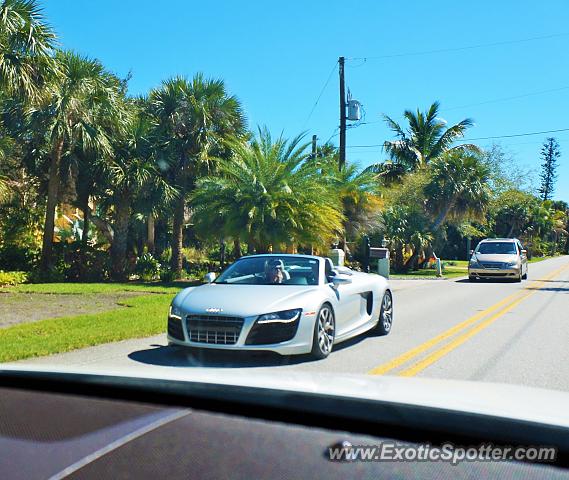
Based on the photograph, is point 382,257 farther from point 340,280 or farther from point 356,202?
point 340,280

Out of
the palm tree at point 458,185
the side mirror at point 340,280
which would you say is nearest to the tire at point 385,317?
the side mirror at point 340,280

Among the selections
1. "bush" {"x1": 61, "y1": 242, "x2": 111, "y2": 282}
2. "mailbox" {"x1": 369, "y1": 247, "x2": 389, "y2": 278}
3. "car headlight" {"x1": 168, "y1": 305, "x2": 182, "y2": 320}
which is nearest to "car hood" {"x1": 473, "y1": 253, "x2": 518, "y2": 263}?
"mailbox" {"x1": 369, "y1": 247, "x2": 389, "y2": 278}

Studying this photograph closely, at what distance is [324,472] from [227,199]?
64.9 ft

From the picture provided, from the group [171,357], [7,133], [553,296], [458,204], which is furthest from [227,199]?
[458,204]

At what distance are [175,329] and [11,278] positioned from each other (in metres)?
15.7

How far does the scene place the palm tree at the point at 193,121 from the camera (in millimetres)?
24219

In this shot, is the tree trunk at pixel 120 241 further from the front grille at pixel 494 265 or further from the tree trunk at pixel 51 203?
the front grille at pixel 494 265

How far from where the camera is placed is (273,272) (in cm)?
901

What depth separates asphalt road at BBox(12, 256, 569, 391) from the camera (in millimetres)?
7422

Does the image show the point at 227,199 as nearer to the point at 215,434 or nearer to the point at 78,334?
the point at 78,334

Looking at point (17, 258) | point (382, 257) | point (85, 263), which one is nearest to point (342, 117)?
point (382, 257)

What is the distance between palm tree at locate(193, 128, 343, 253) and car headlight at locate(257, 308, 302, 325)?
41.6ft

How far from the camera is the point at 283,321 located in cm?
750

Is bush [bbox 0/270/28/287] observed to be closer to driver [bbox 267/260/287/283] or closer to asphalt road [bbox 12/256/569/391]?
asphalt road [bbox 12/256/569/391]
